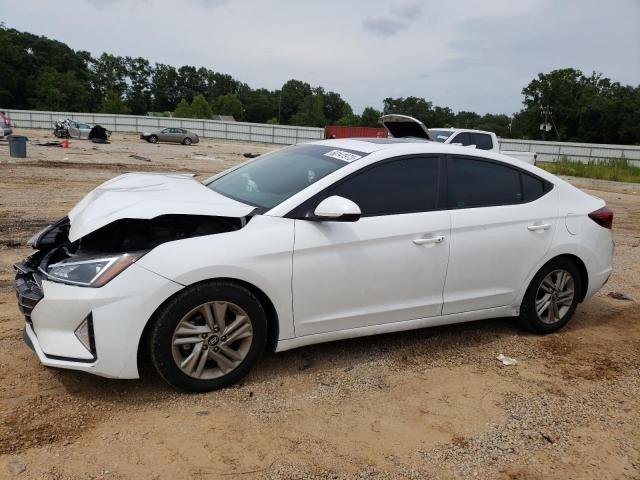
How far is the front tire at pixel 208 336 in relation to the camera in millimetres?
3166

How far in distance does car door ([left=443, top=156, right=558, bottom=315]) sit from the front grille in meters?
2.80

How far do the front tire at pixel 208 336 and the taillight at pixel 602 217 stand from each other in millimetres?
3222

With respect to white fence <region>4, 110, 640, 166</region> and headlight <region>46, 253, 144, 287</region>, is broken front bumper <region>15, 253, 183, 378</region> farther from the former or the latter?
white fence <region>4, 110, 640, 166</region>

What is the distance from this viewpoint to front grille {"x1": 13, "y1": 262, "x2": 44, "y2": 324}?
318 cm

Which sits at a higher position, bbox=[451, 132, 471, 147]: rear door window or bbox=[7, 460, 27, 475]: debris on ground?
bbox=[451, 132, 471, 147]: rear door window

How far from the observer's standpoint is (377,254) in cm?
373

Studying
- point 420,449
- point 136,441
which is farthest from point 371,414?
point 136,441

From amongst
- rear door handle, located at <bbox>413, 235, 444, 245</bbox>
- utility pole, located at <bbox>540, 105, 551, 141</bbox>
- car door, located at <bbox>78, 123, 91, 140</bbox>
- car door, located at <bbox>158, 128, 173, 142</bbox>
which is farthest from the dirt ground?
utility pole, located at <bbox>540, 105, 551, 141</bbox>

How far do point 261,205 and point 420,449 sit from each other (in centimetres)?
185

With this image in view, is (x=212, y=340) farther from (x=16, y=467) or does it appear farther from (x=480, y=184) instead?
(x=480, y=184)

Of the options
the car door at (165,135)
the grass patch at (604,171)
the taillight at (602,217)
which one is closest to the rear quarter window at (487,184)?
the taillight at (602,217)

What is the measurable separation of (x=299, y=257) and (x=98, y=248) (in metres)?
1.31

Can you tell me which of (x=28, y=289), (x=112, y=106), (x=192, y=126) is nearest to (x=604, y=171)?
(x=28, y=289)

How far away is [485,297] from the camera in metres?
4.32
